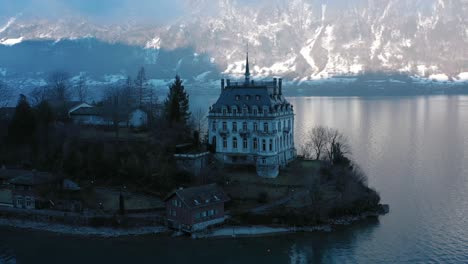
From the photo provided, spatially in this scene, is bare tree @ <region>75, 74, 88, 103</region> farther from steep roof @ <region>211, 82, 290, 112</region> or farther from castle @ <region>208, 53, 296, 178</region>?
castle @ <region>208, 53, 296, 178</region>

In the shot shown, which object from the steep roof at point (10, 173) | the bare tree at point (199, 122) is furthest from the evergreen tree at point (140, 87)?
the steep roof at point (10, 173)

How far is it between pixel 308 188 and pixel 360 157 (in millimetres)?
21703

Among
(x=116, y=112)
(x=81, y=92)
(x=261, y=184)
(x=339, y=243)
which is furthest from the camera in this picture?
(x=81, y=92)

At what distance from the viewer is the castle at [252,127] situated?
1576 inches

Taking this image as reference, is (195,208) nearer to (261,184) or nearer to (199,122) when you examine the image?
(261,184)

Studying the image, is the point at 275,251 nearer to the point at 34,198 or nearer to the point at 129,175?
the point at 129,175

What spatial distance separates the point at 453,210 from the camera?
3738 cm

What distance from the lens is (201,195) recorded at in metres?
32.8

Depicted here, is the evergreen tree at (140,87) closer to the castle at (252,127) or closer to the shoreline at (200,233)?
the castle at (252,127)

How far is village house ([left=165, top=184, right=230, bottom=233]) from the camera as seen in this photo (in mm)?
31953

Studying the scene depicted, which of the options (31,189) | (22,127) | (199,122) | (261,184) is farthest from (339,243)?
(22,127)

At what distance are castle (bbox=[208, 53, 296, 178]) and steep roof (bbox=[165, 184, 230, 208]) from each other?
6498mm

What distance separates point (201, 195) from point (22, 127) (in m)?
19.3

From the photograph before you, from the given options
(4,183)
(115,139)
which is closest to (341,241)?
(115,139)
